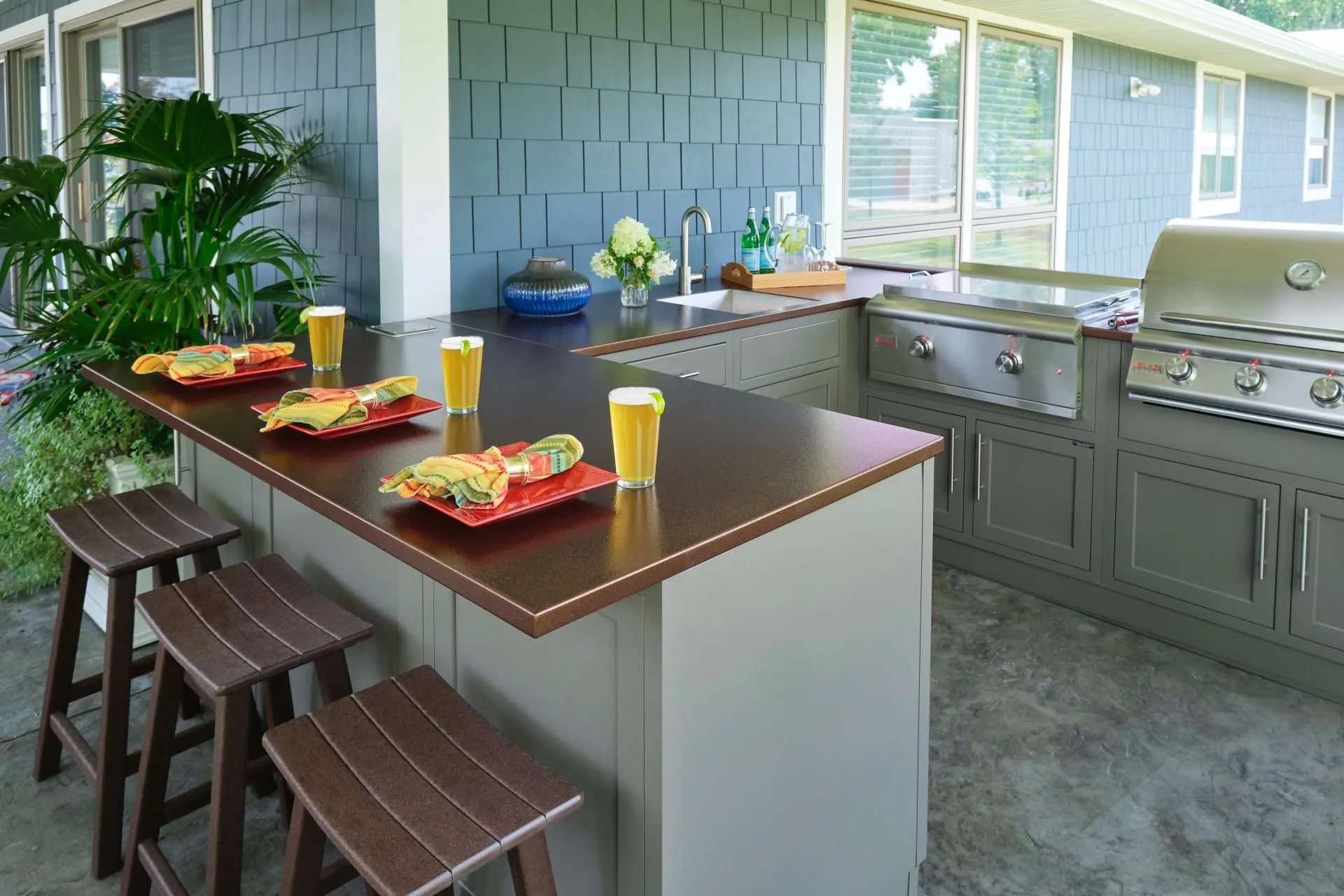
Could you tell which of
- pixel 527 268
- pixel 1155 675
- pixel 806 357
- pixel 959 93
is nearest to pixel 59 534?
pixel 527 268

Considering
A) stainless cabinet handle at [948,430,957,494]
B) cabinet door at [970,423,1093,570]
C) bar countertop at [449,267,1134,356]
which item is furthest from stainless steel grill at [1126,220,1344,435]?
stainless cabinet handle at [948,430,957,494]

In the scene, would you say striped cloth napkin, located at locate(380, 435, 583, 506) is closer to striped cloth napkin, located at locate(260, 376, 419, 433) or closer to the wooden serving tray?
striped cloth napkin, located at locate(260, 376, 419, 433)

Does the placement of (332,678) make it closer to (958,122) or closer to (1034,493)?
(1034,493)

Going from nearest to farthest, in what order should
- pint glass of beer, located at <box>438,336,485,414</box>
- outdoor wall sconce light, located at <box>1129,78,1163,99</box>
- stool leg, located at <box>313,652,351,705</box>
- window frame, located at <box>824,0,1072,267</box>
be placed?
stool leg, located at <box>313,652,351,705</box>, pint glass of beer, located at <box>438,336,485,414</box>, window frame, located at <box>824,0,1072,267</box>, outdoor wall sconce light, located at <box>1129,78,1163,99</box>

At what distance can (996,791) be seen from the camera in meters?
2.45

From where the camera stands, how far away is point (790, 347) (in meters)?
3.59

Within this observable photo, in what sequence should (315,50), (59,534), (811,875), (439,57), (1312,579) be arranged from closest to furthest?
(811,875) → (59,534) → (1312,579) → (439,57) → (315,50)

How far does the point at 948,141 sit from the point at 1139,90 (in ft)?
8.09

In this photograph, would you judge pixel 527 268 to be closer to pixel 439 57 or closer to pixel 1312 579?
pixel 439 57

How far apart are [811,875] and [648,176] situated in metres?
2.89

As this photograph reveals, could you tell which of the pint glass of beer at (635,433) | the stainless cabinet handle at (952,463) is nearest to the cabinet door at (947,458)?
the stainless cabinet handle at (952,463)

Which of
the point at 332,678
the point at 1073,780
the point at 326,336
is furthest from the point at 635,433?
the point at 1073,780

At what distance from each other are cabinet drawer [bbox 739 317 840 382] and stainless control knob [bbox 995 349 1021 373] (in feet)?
2.00

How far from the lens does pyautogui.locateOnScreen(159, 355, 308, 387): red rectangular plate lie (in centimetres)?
224
